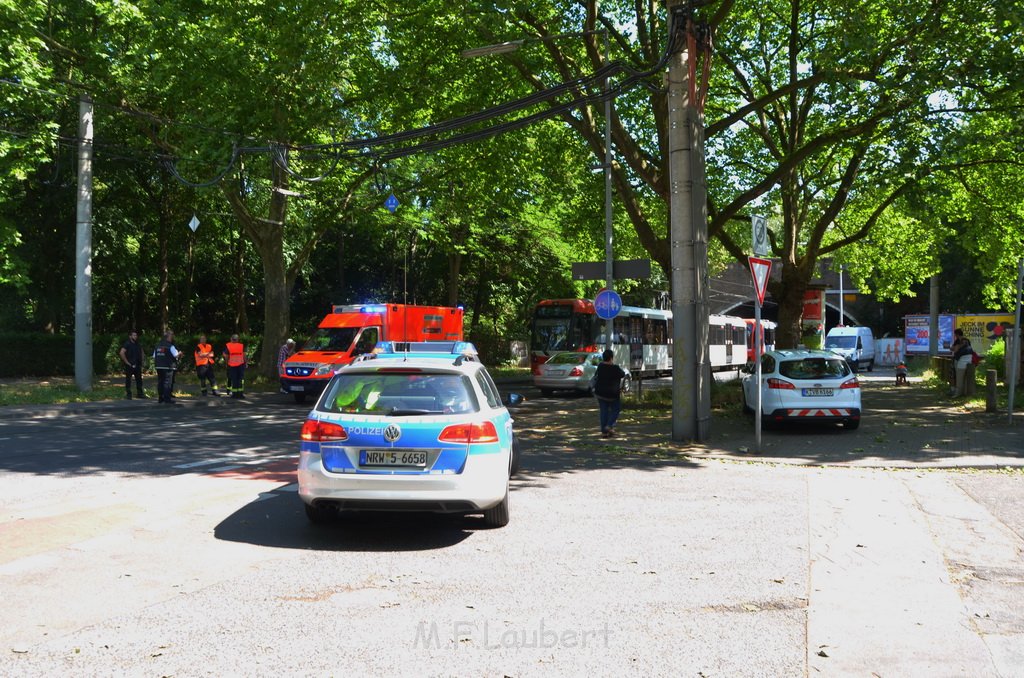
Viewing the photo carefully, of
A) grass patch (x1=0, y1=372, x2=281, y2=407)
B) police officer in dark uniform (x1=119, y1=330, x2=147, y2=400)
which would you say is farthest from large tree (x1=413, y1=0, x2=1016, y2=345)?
grass patch (x1=0, y1=372, x2=281, y2=407)

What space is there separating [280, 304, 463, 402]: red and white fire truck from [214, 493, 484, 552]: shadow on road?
14.2m

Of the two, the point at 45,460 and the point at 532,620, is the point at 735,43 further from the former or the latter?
the point at 532,620

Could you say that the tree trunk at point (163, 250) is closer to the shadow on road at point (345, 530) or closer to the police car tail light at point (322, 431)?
the shadow on road at point (345, 530)

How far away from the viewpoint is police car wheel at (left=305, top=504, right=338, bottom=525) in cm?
734

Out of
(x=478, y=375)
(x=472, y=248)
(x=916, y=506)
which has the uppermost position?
(x=472, y=248)

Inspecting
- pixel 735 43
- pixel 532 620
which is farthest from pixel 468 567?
pixel 735 43

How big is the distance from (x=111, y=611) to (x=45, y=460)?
7076mm

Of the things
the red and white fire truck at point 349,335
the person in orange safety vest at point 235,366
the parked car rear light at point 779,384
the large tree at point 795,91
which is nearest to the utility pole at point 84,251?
the person in orange safety vest at point 235,366

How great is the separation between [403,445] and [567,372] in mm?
19852

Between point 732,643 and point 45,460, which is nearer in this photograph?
point 732,643

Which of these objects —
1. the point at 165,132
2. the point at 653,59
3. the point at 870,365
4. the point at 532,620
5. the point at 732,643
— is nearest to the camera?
the point at 732,643

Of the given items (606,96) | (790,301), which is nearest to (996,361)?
(790,301)

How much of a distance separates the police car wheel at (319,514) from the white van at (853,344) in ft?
143

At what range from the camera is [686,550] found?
680cm
